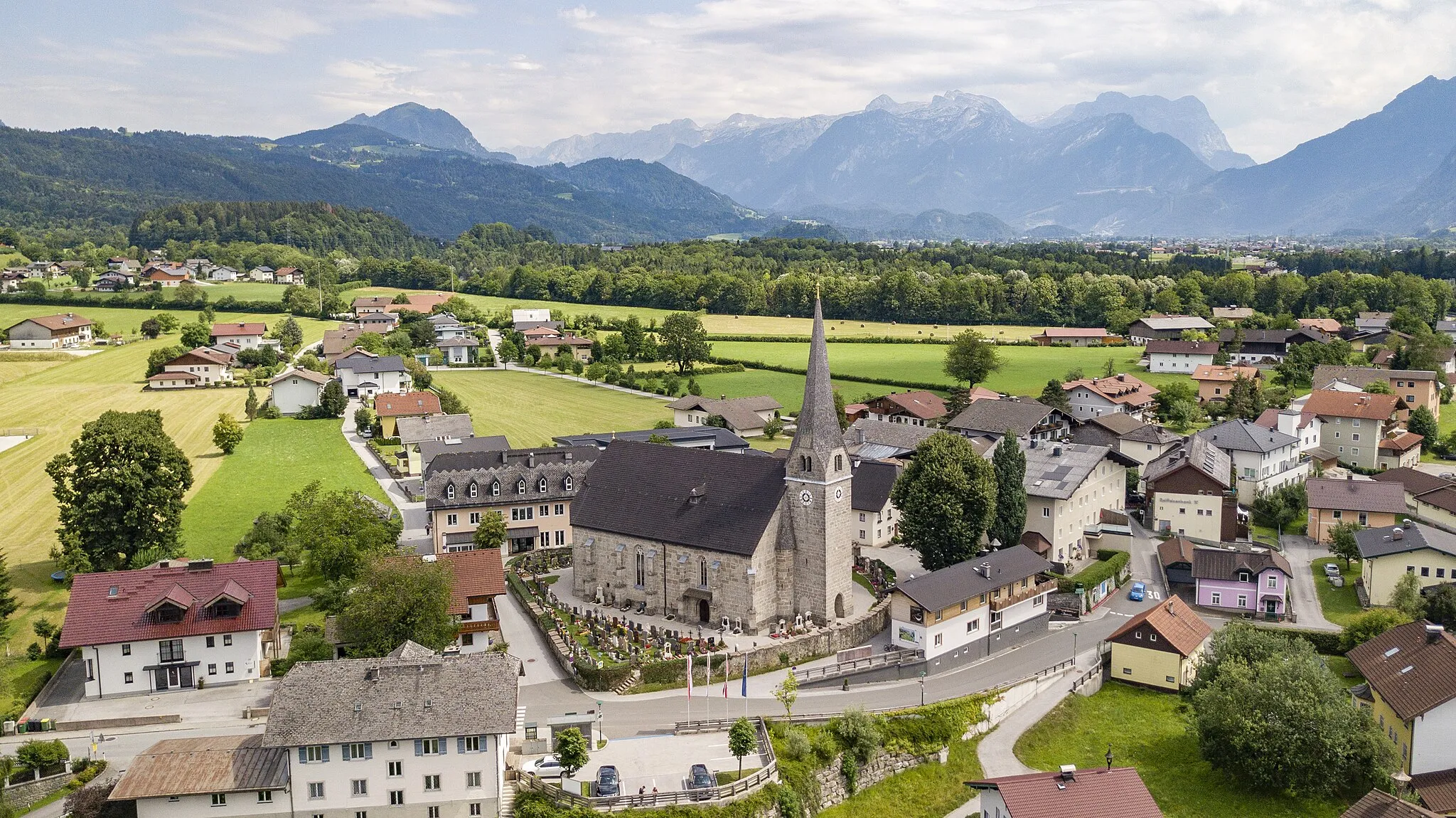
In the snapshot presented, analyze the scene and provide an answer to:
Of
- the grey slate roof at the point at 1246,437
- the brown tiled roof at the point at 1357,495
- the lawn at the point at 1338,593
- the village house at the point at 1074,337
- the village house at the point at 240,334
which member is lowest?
the lawn at the point at 1338,593

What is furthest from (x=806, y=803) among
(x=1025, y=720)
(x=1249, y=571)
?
(x=1249, y=571)

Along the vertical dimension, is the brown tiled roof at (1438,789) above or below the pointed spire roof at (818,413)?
below

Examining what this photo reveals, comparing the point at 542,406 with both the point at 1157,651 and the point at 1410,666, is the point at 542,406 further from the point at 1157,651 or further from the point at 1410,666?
the point at 1410,666

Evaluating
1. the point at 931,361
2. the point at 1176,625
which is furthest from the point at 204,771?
the point at 931,361

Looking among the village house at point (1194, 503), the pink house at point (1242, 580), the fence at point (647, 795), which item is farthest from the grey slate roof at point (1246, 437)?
the fence at point (647, 795)

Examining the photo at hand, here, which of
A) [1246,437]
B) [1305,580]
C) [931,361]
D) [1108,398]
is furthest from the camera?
[931,361]

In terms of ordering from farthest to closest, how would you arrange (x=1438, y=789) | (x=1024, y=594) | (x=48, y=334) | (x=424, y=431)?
(x=48, y=334) < (x=424, y=431) < (x=1024, y=594) < (x=1438, y=789)

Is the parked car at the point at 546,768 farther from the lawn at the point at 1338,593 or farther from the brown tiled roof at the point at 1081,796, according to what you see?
the lawn at the point at 1338,593

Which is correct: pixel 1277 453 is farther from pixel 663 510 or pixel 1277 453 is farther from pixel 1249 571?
pixel 663 510
